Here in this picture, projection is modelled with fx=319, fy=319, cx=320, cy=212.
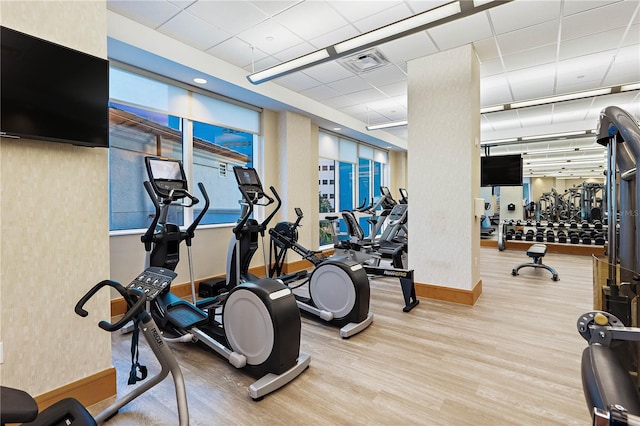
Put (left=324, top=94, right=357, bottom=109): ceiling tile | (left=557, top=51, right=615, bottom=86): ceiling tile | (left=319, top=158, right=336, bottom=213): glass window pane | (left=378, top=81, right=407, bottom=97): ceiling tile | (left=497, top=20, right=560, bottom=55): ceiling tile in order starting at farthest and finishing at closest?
(left=319, top=158, right=336, bottom=213): glass window pane, (left=324, top=94, right=357, bottom=109): ceiling tile, (left=378, top=81, right=407, bottom=97): ceiling tile, (left=557, top=51, right=615, bottom=86): ceiling tile, (left=497, top=20, right=560, bottom=55): ceiling tile

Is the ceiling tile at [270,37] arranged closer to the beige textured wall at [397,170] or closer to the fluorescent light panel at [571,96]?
the fluorescent light panel at [571,96]

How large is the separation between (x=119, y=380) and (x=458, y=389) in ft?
7.92

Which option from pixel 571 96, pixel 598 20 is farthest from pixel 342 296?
pixel 571 96

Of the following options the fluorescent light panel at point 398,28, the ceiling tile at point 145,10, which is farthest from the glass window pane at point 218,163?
the fluorescent light panel at point 398,28

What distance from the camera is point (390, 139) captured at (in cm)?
897

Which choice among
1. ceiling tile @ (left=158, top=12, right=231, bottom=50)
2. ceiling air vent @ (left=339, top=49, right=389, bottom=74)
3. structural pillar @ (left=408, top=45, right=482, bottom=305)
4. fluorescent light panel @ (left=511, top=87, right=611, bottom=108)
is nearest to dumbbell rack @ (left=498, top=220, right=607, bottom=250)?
fluorescent light panel @ (left=511, top=87, right=611, bottom=108)

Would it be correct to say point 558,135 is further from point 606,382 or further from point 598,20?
point 606,382

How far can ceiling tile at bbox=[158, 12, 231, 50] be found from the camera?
343cm

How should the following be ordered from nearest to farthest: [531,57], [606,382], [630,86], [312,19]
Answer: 1. [606,382]
2. [312,19]
3. [531,57]
4. [630,86]

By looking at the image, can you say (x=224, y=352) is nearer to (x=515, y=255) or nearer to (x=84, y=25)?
(x=84, y=25)

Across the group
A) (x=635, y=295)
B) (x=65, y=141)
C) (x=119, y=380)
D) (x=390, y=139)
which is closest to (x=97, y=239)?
(x=65, y=141)

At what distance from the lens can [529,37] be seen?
374cm

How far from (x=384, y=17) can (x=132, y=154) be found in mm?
3470

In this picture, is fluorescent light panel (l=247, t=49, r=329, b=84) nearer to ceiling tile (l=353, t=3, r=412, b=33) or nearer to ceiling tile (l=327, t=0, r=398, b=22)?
ceiling tile (l=327, t=0, r=398, b=22)
